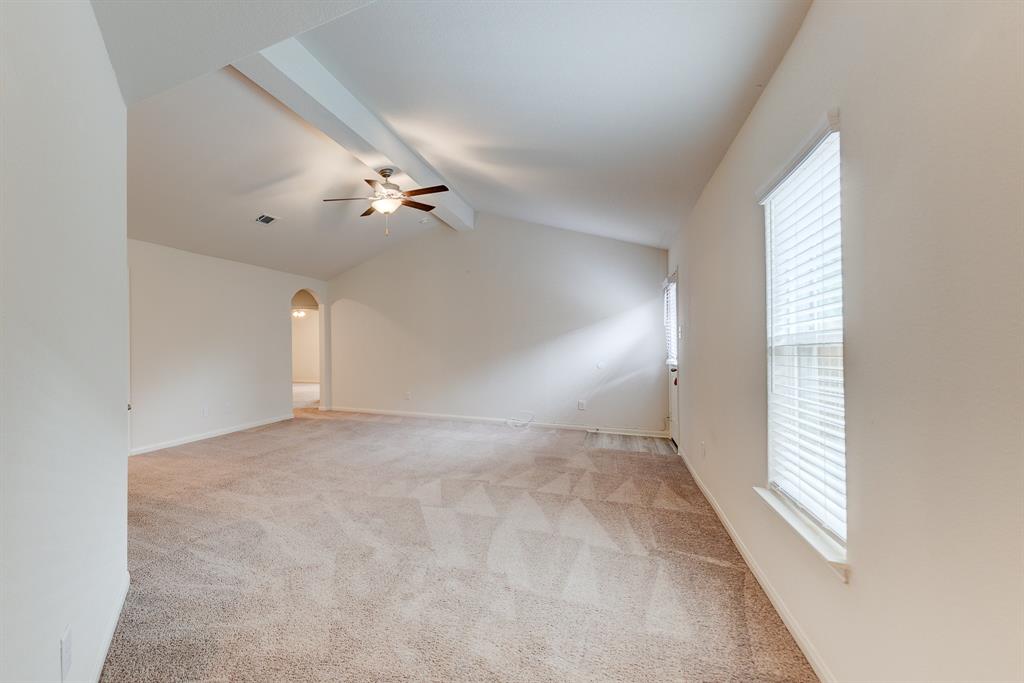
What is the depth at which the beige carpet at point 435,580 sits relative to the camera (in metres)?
1.52

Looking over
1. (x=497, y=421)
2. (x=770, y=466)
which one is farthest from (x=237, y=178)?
(x=770, y=466)

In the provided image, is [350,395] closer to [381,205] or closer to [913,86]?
[381,205]

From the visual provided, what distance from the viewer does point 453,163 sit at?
12.8ft

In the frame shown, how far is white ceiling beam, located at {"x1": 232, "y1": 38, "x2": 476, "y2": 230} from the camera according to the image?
2350 mm

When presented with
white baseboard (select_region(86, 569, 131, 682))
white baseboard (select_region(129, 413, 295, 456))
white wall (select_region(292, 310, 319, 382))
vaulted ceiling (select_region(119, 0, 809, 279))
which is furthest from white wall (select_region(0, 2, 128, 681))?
white wall (select_region(292, 310, 319, 382))

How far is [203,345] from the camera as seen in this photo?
505cm

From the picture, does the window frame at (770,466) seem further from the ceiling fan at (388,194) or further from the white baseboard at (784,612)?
the ceiling fan at (388,194)

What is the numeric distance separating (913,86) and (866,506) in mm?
1143

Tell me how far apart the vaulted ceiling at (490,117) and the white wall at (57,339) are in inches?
22.2

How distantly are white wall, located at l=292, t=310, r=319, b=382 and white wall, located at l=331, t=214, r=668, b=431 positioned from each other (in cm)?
517

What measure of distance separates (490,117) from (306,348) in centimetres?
1067

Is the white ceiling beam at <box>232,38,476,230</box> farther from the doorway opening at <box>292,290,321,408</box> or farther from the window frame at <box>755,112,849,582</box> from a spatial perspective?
the doorway opening at <box>292,290,321,408</box>

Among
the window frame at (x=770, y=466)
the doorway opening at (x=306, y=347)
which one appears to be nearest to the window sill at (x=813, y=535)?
the window frame at (x=770, y=466)

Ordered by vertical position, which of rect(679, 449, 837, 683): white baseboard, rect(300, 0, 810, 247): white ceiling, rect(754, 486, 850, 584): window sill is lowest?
rect(679, 449, 837, 683): white baseboard
